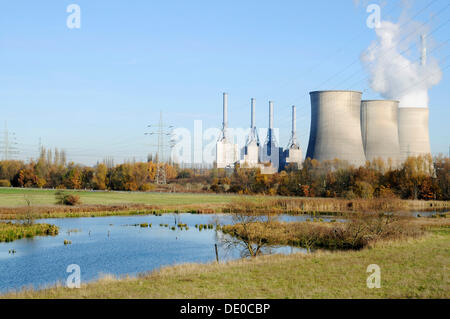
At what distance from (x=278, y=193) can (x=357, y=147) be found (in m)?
10.2

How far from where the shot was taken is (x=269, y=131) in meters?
61.2

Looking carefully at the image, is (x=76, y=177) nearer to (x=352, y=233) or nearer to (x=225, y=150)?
(x=225, y=150)

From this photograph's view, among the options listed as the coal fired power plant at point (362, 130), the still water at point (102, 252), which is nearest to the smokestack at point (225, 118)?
the coal fired power plant at point (362, 130)

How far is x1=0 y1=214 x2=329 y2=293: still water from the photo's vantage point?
12320 mm

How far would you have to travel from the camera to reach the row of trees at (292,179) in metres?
37.5

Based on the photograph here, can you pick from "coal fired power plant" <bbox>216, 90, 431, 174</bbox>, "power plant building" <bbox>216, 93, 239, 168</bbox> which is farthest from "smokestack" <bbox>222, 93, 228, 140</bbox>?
"coal fired power plant" <bbox>216, 90, 431, 174</bbox>

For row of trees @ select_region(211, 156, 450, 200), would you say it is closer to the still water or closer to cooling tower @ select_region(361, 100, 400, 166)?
cooling tower @ select_region(361, 100, 400, 166)

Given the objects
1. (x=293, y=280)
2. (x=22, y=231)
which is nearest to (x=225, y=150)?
(x=22, y=231)

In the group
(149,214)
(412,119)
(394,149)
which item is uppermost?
(412,119)

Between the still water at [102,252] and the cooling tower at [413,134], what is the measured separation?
1074 inches

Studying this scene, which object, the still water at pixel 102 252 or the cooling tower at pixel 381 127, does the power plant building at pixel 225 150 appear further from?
the still water at pixel 102 252

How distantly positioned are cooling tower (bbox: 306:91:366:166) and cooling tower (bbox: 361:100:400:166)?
2358mm
